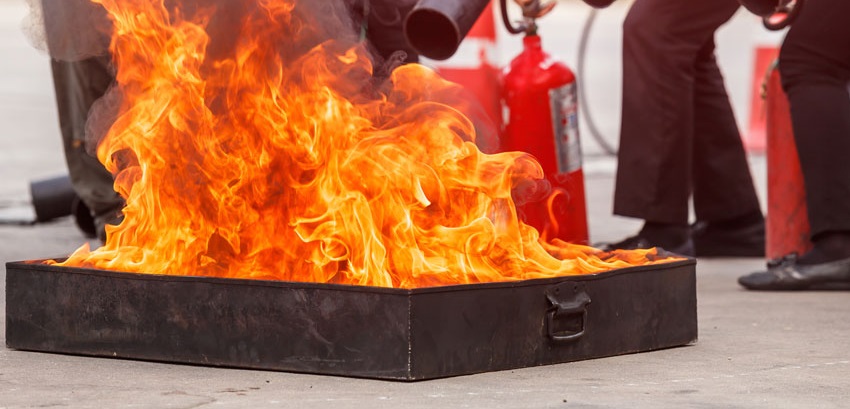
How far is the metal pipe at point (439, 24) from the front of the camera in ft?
15.4

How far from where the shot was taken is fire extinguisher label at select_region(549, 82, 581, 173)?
5.89 metres

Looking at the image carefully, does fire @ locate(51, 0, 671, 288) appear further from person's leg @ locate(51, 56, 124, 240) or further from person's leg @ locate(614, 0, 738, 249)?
→ person's leg @ locate(51, 56, 124, 240)

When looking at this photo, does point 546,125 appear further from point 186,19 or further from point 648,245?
point 186,19

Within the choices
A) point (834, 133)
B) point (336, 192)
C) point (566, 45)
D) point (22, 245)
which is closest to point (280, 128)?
point (336, 192)

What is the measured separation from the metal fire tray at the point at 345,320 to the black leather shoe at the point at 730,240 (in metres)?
2.34

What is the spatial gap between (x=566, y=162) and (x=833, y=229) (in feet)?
3.50

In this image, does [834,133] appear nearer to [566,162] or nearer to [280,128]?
[566,162]

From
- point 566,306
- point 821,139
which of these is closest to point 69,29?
point 566,306

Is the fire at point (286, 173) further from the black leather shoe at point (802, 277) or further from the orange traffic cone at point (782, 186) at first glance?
the orange traffic cone at point (782, 186)

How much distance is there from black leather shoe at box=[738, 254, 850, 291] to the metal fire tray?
4.26ft

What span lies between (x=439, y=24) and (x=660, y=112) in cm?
118

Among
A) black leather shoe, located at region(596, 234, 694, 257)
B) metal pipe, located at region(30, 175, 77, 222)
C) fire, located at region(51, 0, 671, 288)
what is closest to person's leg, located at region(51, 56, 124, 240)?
metal pipe, located at region(30, 175, 77, 222)

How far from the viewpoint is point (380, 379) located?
136 inches

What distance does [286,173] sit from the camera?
3.91 metres
